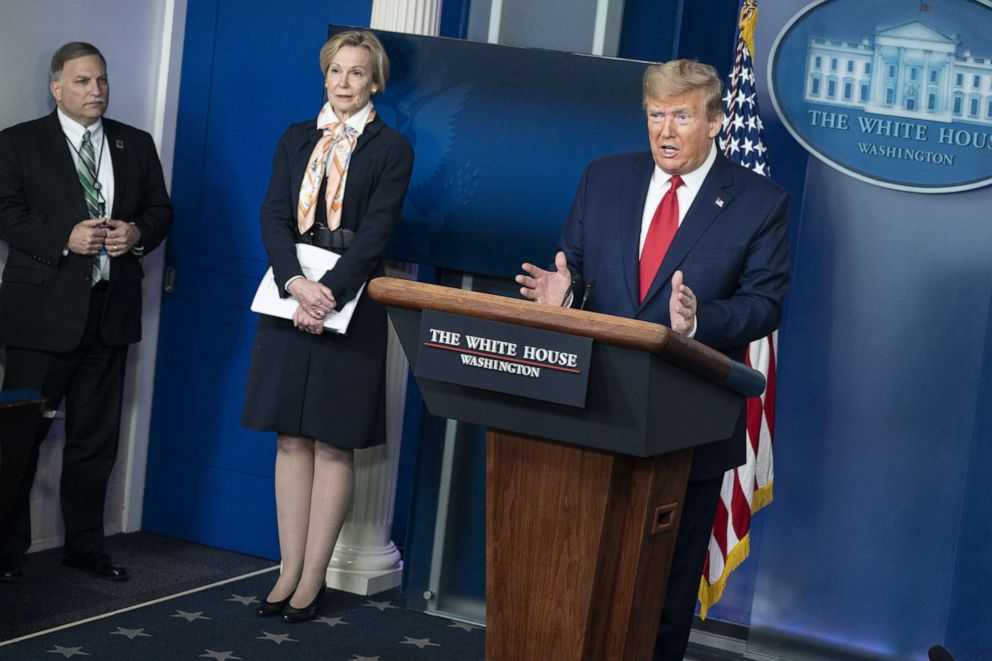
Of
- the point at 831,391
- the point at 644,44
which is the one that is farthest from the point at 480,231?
the point at 831,391

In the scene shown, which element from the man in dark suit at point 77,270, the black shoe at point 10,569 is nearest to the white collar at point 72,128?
the man in dark suit at point 77,270

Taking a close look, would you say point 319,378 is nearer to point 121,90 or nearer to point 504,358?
point 121,90

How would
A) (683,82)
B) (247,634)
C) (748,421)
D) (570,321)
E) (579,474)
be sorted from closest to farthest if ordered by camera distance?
(570,321) → (579,474) → (683,82) → (748,421) → (247,634)

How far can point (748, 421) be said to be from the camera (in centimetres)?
382

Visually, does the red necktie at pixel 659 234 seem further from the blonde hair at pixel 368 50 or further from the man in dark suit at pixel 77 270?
the man in dark suit at pixel 77 270

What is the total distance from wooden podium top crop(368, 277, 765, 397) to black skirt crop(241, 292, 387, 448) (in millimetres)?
1942

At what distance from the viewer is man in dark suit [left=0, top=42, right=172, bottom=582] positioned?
4.21 meters

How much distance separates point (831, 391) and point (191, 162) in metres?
2.60

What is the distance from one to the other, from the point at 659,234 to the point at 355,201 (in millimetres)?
1661

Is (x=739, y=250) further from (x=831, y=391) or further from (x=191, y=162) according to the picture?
(x=191, y=162)

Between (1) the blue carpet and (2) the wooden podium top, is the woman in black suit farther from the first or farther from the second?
(2) the wooden podium top

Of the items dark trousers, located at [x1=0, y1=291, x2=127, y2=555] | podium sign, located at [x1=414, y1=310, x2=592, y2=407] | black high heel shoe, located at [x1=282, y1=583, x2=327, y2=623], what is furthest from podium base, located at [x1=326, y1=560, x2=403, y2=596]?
podium sign, located at [x1=414, y1=310, x2=592, y2=407]

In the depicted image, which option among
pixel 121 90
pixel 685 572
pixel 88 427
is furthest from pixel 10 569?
pixel 685 572

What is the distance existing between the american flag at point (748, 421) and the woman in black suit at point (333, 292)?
1.03 m
